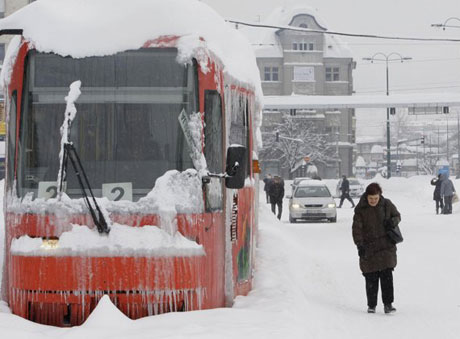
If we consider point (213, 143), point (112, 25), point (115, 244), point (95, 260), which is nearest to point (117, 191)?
point (115, 244)

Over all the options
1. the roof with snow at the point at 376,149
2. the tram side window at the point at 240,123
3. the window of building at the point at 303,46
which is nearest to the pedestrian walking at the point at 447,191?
the tram side window at the point at 240,123

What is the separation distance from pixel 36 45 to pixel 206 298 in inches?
109

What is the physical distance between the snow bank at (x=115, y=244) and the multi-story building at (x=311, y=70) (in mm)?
81417

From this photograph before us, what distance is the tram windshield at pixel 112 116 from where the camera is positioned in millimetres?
7840

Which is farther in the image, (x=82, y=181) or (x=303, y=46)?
(x=303, y=46)

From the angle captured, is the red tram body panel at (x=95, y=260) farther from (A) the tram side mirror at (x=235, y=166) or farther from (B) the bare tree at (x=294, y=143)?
(B) the bare tree at (x=294, y=143)

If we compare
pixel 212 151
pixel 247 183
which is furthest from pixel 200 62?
pixel 247 183

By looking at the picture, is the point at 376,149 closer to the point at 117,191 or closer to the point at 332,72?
the point at 332,72

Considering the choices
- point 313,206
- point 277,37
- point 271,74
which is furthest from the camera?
point 271,74

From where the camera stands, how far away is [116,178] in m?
7.79

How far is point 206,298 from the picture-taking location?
26.2ft

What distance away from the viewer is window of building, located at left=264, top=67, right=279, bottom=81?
92.3 m

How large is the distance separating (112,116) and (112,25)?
0.91 meters

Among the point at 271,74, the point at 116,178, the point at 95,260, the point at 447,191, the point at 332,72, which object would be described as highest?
the point at 332,72
